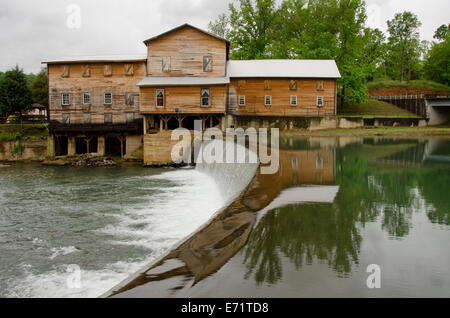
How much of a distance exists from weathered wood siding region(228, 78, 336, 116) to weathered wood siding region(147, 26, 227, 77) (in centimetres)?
420

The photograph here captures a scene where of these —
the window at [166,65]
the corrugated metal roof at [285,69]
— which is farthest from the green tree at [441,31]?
the window at [166,65]

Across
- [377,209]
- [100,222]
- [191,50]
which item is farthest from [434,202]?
[191,50]

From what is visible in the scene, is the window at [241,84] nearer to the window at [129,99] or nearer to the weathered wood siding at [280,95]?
the weathered wood siding at [280,95]

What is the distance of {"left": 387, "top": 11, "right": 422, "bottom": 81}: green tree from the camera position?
209 feet

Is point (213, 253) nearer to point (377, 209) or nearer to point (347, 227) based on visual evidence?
point (347, 227)

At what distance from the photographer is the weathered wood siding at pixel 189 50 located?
35.6 metres

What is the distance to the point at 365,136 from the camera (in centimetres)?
3400

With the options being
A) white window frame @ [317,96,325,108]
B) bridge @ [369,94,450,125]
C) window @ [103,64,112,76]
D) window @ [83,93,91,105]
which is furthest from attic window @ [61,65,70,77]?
bridge @ [369,94,450,125]

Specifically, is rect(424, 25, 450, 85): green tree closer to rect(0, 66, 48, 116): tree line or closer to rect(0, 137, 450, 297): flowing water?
rect(0, 137, 450, 297): flowing water

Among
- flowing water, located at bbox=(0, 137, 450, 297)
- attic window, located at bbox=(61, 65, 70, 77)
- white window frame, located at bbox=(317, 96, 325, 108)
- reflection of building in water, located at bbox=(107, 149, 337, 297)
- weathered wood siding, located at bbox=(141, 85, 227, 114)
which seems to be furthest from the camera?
white window frame, located at bbox=(317, 96, 325, 108)

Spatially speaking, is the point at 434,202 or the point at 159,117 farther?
the point at 159,117

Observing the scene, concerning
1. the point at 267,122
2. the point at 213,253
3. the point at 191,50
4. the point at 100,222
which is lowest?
the point at 100,222

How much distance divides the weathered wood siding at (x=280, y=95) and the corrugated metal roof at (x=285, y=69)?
0.59 m

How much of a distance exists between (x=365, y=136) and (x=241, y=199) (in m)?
25.3
